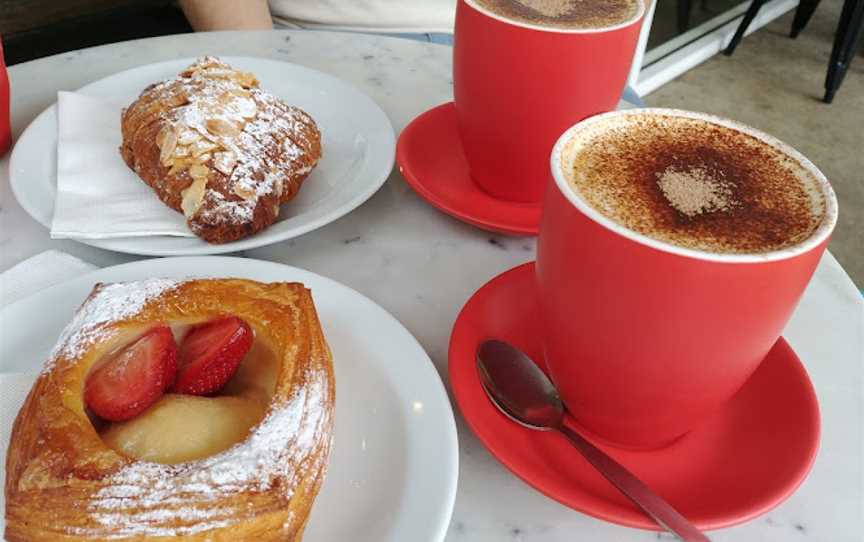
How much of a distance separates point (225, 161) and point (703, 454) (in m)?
0.50

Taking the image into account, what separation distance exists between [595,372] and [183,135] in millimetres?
462

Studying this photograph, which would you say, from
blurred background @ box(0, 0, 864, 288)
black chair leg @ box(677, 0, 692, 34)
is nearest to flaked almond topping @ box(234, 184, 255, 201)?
blurred background @ box(0, 0, 864, 288)

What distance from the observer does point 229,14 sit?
1213mm

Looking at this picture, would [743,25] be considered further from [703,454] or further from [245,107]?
[703,454]

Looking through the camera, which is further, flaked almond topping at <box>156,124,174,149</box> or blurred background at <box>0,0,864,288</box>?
blurred background at <box>0,0,864,288</box>

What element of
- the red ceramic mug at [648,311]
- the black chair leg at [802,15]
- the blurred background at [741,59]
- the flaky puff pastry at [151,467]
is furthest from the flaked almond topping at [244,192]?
the black chair leg at [802,15]

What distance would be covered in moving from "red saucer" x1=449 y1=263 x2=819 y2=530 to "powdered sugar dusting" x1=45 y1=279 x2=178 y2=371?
218mm

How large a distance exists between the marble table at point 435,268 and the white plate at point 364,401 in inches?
1.8

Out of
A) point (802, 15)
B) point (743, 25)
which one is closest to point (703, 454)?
point (743, 25)

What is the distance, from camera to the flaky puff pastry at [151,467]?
397 mm

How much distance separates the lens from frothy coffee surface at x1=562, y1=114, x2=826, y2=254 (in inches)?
17.1

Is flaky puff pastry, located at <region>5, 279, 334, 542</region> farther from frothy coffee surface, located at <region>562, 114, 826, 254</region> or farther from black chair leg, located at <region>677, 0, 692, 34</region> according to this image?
black chair leg, located at <region>677, 0, 692, 34</region>

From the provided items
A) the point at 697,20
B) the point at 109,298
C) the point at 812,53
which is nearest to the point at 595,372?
the point at 109,298

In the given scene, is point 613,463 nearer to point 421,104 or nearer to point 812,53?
point 421,104
